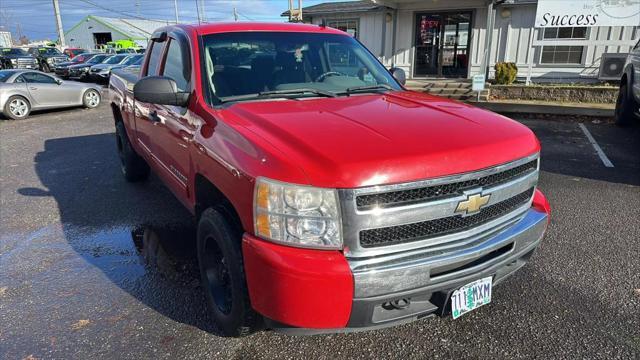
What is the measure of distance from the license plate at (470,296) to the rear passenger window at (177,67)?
89.8 inches

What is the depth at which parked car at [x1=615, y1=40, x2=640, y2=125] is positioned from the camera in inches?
312

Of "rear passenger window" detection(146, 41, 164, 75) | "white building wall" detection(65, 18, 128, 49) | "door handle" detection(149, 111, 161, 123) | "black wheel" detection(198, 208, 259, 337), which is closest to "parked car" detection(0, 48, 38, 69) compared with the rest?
"rear passenger window" detection(146, 41, 164, 75)

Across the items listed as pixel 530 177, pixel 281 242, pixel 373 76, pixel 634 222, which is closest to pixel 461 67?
pixel 634 222

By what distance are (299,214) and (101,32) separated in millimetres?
68489

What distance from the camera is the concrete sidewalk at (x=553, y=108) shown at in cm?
1052

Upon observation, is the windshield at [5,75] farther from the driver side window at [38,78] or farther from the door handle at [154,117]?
the door handle at [154,117]

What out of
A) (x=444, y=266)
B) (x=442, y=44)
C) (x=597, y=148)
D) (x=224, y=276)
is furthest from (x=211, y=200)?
(x=442, y=44)

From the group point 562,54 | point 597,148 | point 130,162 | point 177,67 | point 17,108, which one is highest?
point 177,67

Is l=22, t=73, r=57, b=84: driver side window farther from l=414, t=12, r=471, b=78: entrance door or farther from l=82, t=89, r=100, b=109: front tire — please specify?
l=414, t=12, r=471, b=78: entrance door

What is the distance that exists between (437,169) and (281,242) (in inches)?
32.0

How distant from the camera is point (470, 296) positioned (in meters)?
2.31

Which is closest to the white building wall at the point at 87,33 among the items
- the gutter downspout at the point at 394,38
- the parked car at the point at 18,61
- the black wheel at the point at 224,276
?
the parked car at the point at 18,61

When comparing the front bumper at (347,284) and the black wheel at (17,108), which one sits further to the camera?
the black wheel at (17,108)

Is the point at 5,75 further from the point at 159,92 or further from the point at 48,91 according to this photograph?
the point at 159,92
